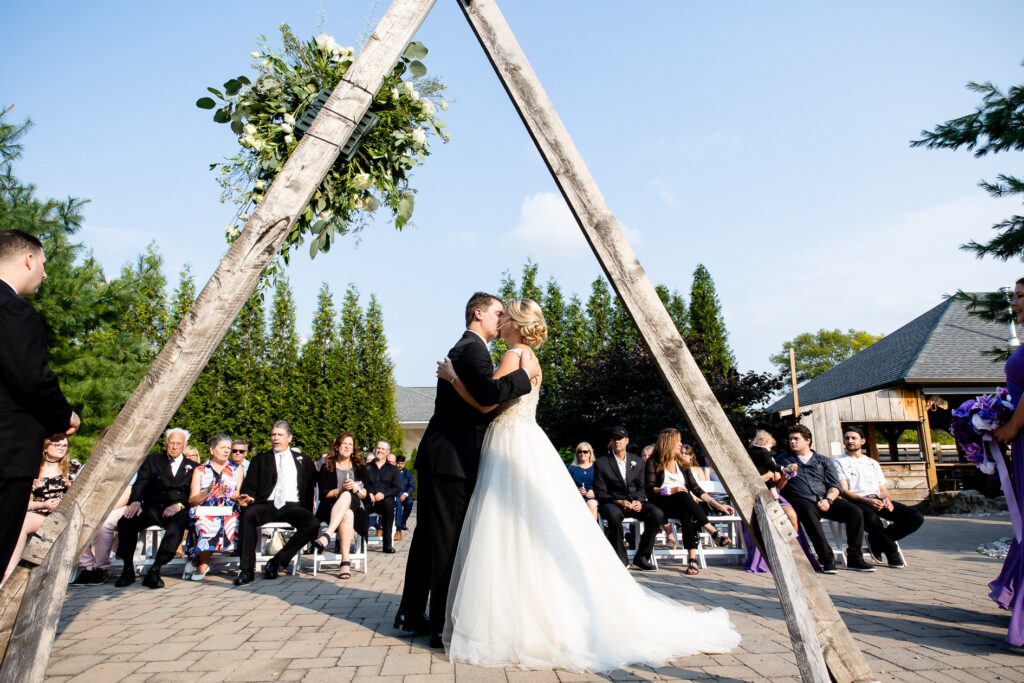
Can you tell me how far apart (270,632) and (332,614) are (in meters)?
0.66

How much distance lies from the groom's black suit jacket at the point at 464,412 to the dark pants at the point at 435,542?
0.31 feet

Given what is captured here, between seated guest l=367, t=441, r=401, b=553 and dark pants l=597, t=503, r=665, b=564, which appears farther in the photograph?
→ seated guest l=367, t=441, r=401, b=553

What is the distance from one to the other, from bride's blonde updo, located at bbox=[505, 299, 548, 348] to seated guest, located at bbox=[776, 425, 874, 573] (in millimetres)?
4785

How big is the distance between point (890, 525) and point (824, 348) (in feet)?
168

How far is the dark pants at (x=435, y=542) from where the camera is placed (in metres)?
3.71

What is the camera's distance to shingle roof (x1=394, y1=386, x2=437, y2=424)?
33219 mm

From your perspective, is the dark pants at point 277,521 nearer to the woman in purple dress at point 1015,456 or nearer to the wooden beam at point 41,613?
the wooden beam at point 41,613

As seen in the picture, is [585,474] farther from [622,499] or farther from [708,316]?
[708,316]

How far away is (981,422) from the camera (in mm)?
4102

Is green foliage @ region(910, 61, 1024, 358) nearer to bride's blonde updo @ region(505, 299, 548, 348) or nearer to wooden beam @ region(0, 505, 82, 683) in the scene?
bride's blonde updo @ region(505, 299, 548, 348)

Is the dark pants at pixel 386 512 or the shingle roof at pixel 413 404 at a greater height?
the shingle roof at pixel 413 404

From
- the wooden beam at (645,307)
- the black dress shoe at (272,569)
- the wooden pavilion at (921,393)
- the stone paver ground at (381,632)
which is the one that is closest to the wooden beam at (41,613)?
the stone paver ground at (381,632)

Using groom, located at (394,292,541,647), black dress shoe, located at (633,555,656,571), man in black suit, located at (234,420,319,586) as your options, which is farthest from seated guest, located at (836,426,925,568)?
man in black suit, located at (234,420,319,586)

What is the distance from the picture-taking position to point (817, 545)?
22.9ft
